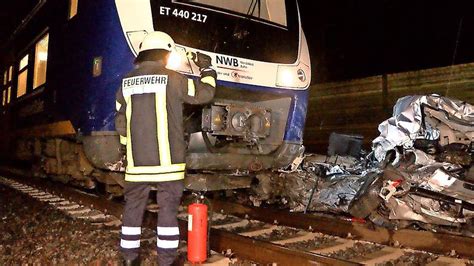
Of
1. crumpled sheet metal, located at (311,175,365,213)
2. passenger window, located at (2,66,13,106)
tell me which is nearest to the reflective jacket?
crumpled sheet metal, located at (311,175,365,213)

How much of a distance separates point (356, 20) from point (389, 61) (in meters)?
1.85

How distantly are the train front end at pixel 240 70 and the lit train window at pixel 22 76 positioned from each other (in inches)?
180

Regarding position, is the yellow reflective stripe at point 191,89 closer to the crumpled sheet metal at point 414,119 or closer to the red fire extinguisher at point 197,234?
the red fire extinguisher at point 197,234

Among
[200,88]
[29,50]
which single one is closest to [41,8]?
[29,50]

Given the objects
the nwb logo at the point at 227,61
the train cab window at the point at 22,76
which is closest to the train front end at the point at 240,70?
the nwb logo at the point at 227,61

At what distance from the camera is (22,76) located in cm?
901

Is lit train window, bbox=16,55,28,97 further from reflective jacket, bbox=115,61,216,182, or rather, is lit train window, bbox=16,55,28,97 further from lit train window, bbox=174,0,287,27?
reflective jacket, bbox=115,61,216,182

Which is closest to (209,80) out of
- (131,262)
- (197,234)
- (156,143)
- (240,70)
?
(156,143)

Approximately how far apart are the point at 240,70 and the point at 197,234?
2.27m

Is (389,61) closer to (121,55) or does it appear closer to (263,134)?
(263,134)

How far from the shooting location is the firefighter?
11.5 ft

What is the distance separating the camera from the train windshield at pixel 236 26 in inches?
199

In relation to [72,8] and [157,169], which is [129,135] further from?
[72,8]

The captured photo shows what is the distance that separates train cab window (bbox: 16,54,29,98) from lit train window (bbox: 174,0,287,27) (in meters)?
4.64
